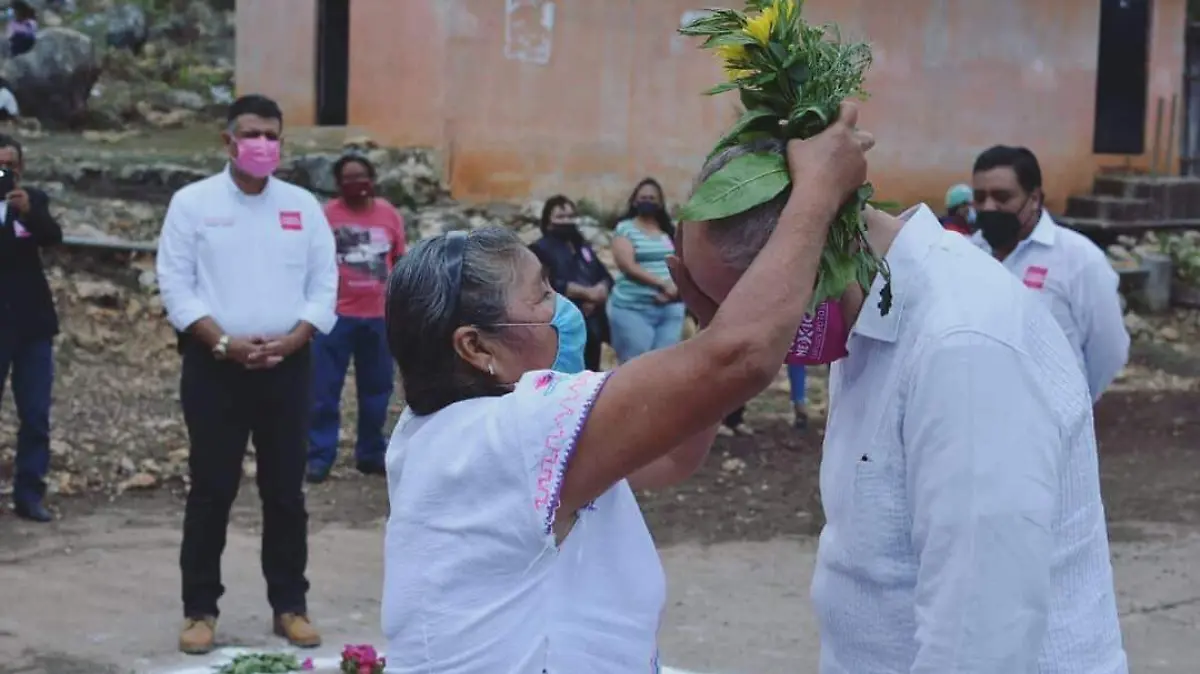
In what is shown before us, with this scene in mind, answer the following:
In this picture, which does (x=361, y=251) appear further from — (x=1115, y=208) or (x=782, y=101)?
(x=1115, y=208)

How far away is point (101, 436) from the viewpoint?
10.8m

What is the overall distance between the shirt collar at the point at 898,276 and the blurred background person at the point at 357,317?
25.0ft

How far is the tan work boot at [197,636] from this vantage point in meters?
6.67

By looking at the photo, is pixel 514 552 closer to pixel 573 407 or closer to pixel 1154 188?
pixel 573 407

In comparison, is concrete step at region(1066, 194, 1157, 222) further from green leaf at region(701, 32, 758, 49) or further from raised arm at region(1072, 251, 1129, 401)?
green leaf at region(701, 32, 758, 49)

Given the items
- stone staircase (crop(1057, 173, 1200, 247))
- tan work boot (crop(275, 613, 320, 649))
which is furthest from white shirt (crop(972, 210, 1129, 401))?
stone staircase (crop(1057, 173, 1200, 247))

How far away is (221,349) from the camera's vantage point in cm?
658

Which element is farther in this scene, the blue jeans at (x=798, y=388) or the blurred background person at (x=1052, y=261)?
the blue jeans at (x=798, y=388)

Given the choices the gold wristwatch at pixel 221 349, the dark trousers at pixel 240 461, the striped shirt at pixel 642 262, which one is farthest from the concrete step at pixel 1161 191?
the gold wristwatch at pixel 221 349

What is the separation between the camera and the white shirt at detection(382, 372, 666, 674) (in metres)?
2.60

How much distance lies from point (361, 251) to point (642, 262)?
6.74 ft

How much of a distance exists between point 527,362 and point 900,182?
1467 centimetres

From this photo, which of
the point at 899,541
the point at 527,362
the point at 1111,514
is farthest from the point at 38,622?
the point at 1111,514

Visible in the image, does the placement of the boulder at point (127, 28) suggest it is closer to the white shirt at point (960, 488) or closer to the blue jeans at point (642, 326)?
the blue jeans at point (642, 326)
